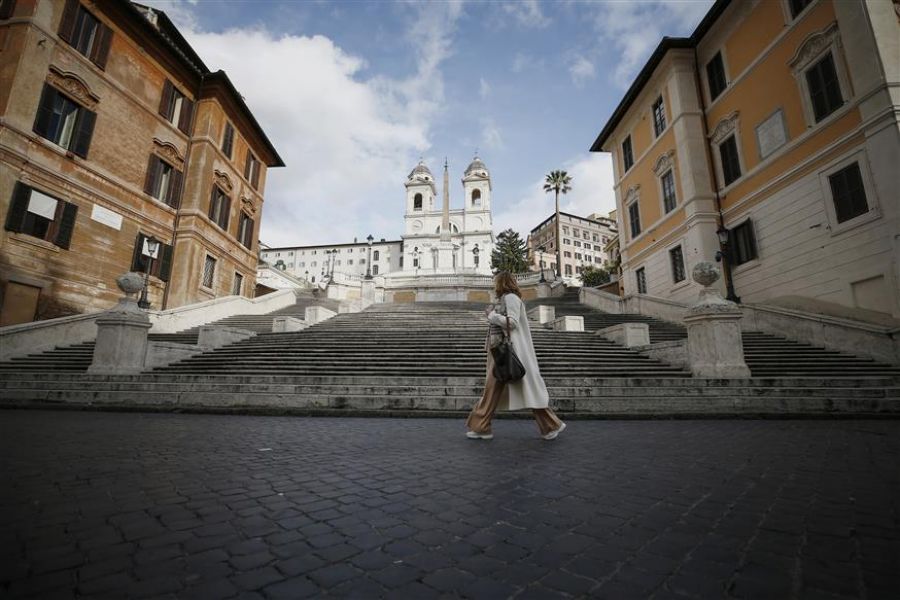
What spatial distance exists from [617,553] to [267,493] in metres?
2.31

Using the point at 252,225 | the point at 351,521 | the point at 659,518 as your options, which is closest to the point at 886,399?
the point at 659,518

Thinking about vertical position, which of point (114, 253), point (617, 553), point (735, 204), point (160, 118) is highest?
point (160, 118)

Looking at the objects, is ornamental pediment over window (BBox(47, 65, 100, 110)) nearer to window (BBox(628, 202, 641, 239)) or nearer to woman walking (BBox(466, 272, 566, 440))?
woman walking (BBox(466, 272, 566, 440))

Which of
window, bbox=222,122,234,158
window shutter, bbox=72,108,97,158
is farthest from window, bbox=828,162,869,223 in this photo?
window, bbox=222,122,234,158

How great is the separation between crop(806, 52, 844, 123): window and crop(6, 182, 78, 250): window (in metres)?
26.7

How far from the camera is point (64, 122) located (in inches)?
623

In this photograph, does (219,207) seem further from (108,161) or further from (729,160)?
(729,160)

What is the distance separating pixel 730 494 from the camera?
2.82 meters

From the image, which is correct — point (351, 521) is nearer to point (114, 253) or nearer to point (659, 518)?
point (659, 518)

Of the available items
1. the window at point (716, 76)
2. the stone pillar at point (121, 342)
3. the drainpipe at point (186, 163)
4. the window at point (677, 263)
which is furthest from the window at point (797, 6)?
the drainpipe at point (186, 163)

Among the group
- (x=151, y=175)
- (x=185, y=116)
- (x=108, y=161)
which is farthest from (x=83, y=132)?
(x=185, y=116)

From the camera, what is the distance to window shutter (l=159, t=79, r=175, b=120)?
66.3ft

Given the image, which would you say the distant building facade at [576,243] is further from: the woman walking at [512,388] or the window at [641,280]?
the woman walking at [512,388]

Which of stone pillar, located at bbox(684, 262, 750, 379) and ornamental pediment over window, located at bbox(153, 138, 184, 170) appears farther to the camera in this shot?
ornamental pediment over window, located at bbox(153, 138, 184, 170)
